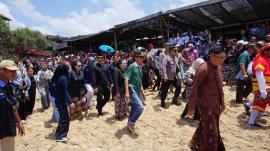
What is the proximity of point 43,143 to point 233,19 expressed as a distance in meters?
11.0

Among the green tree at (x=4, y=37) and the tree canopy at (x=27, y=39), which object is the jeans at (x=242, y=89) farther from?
the tree canopy at (x=27, y=39)

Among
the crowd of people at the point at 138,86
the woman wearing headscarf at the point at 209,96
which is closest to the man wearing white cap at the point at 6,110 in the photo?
the crowd of people at the point at 138,86

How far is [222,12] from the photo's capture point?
13305 millimetres

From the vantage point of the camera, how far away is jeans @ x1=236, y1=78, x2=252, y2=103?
8749mm

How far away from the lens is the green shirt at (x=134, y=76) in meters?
6.72

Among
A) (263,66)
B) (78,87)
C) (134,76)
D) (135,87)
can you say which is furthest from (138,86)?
(263,66)

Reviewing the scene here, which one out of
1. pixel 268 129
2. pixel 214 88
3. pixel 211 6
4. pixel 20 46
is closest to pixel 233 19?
pixel 211 6

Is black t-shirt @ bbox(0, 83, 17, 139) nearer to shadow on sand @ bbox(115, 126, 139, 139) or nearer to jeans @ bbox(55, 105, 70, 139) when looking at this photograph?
jeans @ bbox(55, 105, 70, 139)

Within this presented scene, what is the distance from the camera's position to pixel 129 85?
6.76m

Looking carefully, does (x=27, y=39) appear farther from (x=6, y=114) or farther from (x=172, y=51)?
(x=6, y=114)

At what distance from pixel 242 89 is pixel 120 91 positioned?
3.68m

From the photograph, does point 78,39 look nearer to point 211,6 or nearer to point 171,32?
point 171,32

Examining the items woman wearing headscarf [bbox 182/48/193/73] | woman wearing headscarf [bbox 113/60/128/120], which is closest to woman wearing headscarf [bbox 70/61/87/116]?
woman wearing headscarf [bbox 113/60/128/120]

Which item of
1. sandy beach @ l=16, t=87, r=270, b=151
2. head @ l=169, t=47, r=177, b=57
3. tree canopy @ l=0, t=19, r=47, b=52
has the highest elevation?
tree canopy @ l=0, t=19, r=47, b=52
